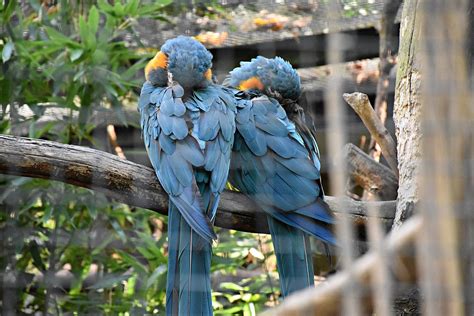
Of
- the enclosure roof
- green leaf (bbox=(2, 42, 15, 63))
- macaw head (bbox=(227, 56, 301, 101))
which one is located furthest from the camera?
the enclosure roof

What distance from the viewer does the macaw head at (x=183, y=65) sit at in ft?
4.76

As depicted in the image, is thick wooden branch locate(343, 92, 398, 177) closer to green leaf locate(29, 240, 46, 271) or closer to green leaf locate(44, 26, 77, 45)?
green leaf locate(44, 26, 77, 45)

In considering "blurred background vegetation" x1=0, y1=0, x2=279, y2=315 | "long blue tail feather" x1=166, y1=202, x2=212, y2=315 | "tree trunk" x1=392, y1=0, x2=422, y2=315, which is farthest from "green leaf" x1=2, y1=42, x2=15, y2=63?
"tree trunk" x1=392, y1=0, x2=422, y2=315

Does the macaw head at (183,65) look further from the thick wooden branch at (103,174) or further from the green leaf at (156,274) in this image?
the green leaf at (156,274)

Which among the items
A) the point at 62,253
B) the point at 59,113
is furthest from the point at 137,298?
the point at 59,113

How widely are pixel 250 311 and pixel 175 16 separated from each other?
87cm

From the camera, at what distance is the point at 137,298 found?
6.27 ft

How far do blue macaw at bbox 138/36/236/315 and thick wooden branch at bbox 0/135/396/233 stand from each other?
4 centimetres

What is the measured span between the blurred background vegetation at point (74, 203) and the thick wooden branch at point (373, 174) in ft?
1.47

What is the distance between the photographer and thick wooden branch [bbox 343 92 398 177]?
4.87 ft

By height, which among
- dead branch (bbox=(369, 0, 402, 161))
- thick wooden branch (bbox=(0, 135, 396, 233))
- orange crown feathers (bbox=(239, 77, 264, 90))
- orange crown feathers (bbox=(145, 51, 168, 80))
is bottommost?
thick wooden branch (bbox=(0, 135, 396, 233))

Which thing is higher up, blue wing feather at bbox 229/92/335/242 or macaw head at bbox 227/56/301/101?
macaw head at bbox 227/56/301/101

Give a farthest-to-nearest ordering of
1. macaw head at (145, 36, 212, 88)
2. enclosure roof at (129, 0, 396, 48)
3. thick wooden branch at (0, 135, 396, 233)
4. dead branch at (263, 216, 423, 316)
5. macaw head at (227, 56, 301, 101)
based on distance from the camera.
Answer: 1. enclosure roof at (129, 0, 396, 48)
2. macaw head at (227, 56, 301, 101)
3. macaw head at (145, 36, 212, 88)
4. thick wooden branch at (0, 135, 396, 233)
5. dead branch at (263, 216, 423, 316)

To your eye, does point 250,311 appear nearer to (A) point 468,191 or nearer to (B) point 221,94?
(B) point 221,94
